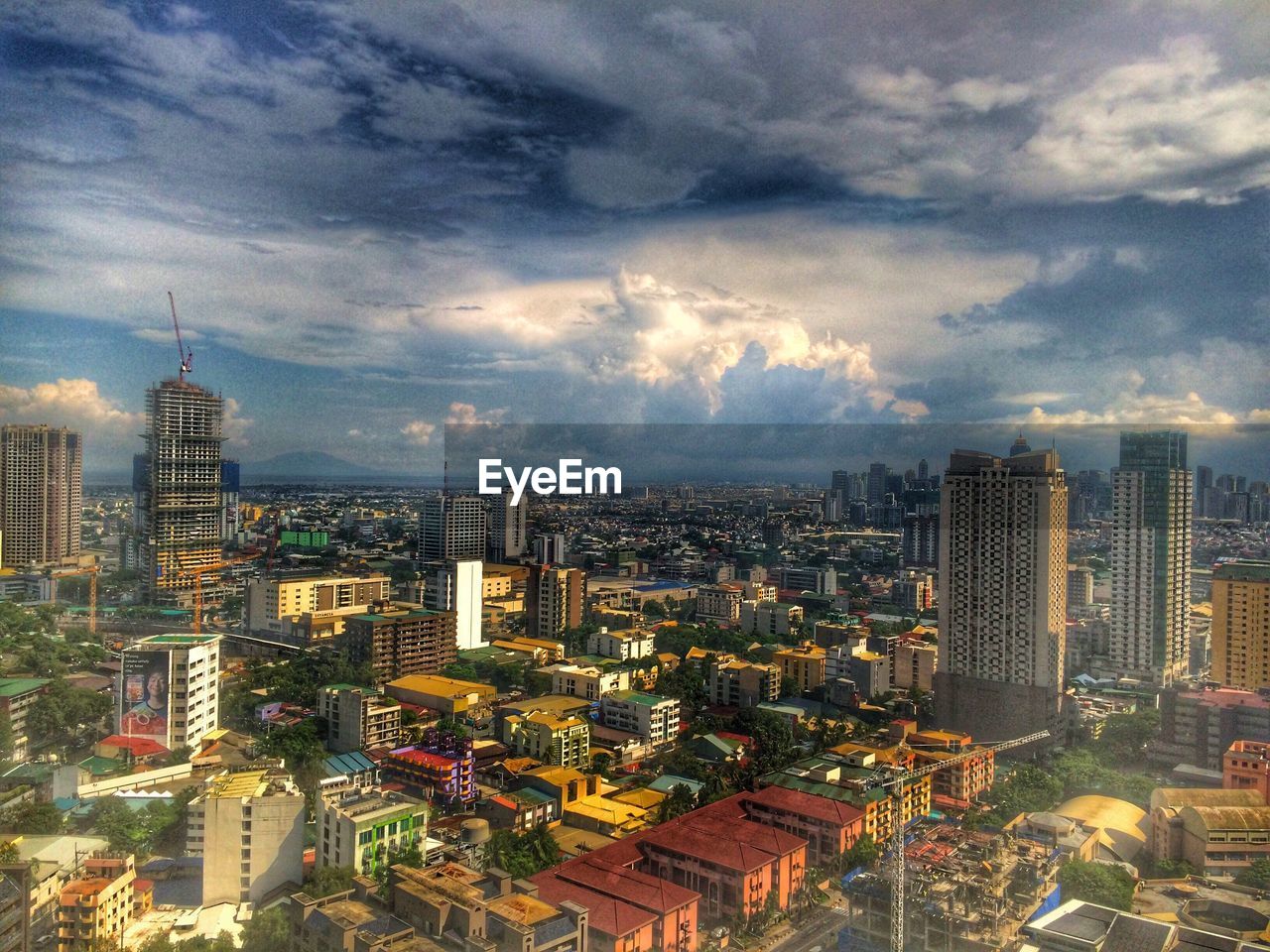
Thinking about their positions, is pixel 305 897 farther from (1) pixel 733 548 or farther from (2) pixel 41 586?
(2) pixel 41 586

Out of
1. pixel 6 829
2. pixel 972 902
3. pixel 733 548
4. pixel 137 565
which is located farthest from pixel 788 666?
pixel 137 565

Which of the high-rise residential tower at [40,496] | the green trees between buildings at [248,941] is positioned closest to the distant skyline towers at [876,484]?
the green trees between buildings at [248,941]

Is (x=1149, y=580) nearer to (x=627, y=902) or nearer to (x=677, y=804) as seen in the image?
(x=677, y=804)

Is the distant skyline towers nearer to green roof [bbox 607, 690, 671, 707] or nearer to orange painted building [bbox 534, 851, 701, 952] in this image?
green roof [bbox 607, 690, 671, 707]

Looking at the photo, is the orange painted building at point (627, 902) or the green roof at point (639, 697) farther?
the green roof at point (639, 697)

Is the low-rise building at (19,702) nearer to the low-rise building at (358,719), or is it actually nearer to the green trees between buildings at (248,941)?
the low-rise building at (358,719)
